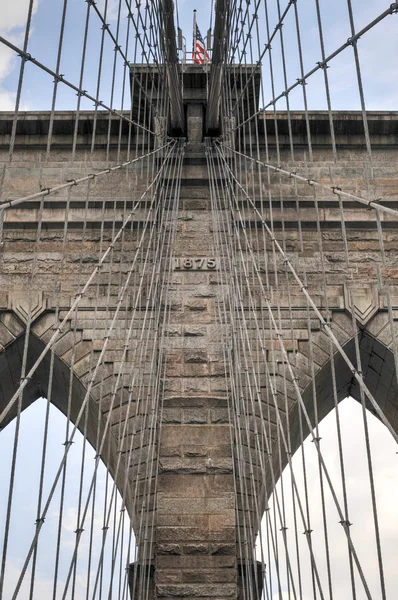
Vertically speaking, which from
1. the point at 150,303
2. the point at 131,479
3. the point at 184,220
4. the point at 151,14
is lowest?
the point at 131,479

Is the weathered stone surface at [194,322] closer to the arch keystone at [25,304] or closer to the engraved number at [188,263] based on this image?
the arch keystone at [25,304]

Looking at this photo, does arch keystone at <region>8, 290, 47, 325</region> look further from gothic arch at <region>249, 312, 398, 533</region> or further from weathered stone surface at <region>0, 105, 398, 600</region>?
gothic arch at <region>249, 312, 398, 533</region>

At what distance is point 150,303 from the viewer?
7426 mm

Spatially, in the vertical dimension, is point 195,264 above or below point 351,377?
above

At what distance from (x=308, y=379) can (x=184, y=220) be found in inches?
76.9

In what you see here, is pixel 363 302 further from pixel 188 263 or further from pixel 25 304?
pixel 25 304

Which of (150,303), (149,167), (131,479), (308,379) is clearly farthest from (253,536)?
(149,167)

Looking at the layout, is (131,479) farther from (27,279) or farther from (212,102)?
(212,102)

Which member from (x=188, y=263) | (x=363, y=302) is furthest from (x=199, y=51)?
(x=363, y=302)

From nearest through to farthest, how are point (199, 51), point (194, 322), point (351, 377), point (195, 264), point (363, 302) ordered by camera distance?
point (194, 322), point (363, 302), point (195, 264), point (351, 377), point (199, 51)

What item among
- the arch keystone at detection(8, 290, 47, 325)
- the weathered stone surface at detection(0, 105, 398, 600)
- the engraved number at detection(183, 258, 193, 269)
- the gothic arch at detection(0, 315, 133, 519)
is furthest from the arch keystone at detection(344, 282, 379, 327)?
the arch keystone at detection(8, 290, 47, 325)

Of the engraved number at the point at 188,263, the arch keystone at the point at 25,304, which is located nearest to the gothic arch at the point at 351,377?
the engraved number at the point at 188,263

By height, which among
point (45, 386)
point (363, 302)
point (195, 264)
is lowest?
point (45, 386)

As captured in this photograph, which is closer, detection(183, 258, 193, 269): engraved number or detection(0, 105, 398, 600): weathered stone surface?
detection(0, 105, 398, 600): weathered stone surface
